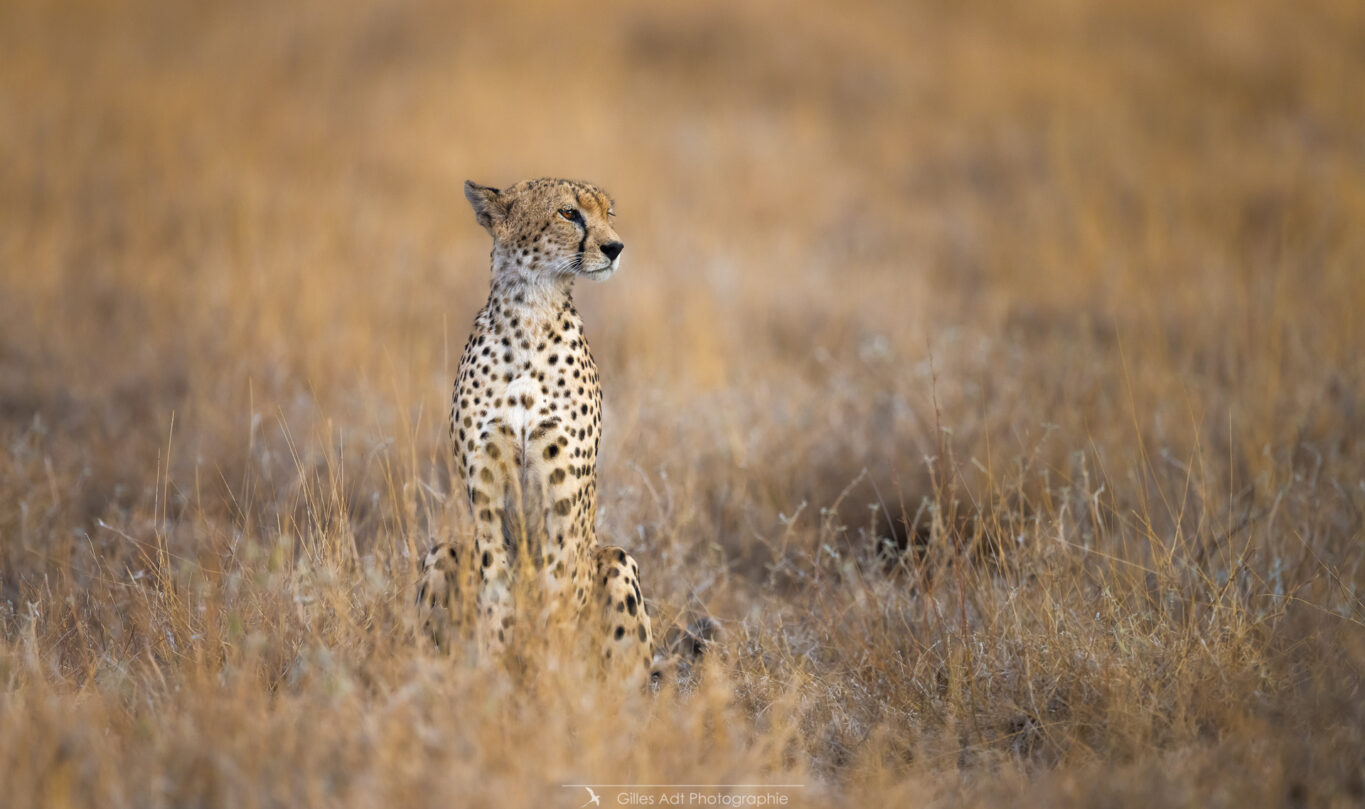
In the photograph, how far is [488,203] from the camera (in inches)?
110

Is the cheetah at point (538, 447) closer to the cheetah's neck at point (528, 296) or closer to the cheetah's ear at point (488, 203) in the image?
the cheetah's neck at point (528, 296)

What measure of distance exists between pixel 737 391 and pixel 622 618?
2.45 m

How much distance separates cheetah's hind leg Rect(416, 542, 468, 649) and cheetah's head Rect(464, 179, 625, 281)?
2.38ft

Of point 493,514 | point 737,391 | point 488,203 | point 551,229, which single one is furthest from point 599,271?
point 737,391

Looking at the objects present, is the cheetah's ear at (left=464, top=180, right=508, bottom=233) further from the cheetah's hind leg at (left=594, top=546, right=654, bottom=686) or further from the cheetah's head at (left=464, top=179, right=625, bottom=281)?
the cheetah's hind leg at (left=594, top=546, right=654, bottom=686)

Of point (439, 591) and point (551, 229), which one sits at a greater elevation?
point (551, 229)

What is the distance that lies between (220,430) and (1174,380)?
410 cm

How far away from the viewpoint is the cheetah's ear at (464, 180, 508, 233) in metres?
2.79

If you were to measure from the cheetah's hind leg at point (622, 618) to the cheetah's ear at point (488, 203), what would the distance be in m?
0.92

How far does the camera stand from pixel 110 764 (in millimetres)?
1909

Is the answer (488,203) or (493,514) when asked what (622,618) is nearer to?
(493,514)

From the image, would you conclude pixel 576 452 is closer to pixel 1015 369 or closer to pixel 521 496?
pixel 521 496

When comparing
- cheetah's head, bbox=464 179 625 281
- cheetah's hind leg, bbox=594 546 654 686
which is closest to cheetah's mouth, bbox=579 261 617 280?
cheetah's head, bbox=464 179 625 281

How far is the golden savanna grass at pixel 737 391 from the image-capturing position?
220 cm
